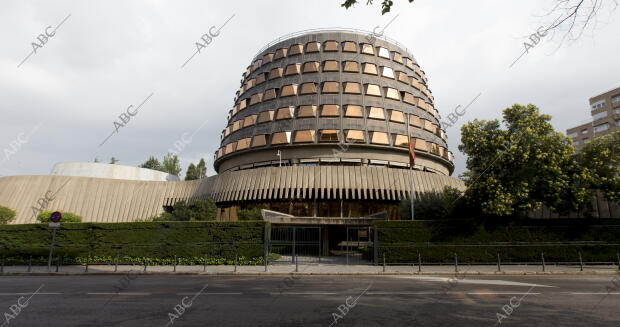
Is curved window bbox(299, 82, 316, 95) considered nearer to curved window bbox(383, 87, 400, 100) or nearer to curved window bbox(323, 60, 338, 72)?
curved window bbox(323, 60, 338, 72)

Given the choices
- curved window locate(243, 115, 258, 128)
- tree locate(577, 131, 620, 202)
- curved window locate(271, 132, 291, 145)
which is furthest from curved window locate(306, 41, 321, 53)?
tree locate(577, 131, 620, 202)

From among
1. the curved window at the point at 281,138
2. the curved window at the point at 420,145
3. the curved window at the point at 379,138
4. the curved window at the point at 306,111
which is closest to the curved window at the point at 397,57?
the curved window at the point at 420,145

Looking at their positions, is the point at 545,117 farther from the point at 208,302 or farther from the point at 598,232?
the point at 208,302

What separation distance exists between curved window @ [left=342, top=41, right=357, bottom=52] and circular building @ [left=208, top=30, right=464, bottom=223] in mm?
151

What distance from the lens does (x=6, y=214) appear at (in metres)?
35.1

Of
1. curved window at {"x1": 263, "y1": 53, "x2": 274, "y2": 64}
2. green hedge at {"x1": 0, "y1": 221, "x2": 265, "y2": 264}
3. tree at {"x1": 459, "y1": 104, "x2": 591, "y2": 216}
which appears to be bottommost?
green hedge at {"x1": 0, "y1": 221, "x2": 265, "y2": 264}

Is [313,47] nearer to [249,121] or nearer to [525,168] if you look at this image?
[249,121]

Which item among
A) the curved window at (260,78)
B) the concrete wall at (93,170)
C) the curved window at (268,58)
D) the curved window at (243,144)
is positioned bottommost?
the concrete wall at (93,170)

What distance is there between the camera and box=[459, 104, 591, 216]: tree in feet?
65.0

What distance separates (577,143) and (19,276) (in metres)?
117

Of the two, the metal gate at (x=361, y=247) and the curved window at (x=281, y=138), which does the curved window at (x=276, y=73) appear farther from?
the metal gate at (x=361, y=247)

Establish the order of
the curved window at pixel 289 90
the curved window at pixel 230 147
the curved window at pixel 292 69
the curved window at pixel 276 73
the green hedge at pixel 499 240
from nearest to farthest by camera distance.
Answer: the green hedge at pixel 499 240, the curved window at pixel 289 90, the curved window at pixel 230 147, the curved window at pixel 292 69, the curved window at pixel 276 73

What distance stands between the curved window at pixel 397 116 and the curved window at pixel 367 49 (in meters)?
10.4

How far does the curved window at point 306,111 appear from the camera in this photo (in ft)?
132
